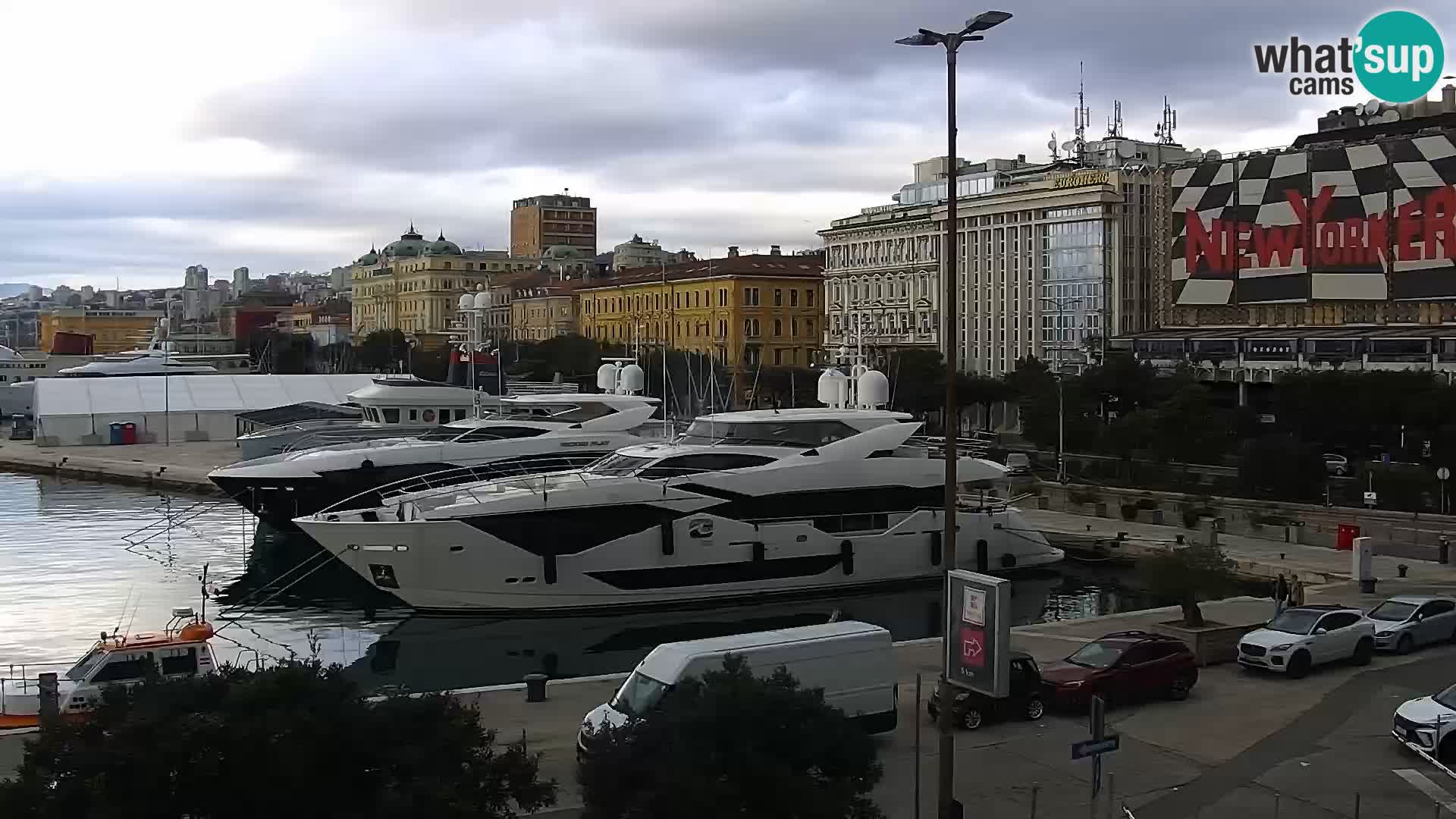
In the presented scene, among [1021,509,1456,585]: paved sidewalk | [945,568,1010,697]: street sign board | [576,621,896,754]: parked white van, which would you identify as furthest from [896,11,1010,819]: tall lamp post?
[1021,509,1456,585]: paved sidewalk

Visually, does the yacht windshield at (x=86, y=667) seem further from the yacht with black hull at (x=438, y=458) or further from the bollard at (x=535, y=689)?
the yacht with black hull at (x=438, y=458)

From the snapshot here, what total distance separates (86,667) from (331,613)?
433 inches

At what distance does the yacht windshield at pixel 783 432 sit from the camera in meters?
→ 32.2

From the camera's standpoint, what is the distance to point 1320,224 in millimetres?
58594

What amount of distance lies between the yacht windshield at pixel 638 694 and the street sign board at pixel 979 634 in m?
3.68

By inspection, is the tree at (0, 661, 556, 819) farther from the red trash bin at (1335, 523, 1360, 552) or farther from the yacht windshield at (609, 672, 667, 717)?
the red trash bin at (1335, 523, 1360, 552)

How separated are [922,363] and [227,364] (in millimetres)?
79664

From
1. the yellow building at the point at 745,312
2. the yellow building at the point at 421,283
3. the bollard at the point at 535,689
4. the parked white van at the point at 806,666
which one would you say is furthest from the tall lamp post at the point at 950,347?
the yellow building at the point at 421,283

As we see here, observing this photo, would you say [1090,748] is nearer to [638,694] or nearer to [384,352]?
[638,694]

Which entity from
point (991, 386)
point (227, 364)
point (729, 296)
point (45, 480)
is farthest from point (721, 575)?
point (227, 364)

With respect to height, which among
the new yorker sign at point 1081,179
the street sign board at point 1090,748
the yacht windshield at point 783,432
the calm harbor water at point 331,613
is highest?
the new yorker sign at point 1081,179

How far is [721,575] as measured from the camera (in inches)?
1191

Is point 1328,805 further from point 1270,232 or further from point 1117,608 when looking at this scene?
point 1270,232

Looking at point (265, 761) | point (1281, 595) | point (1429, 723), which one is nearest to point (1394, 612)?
point (1281, 595)
